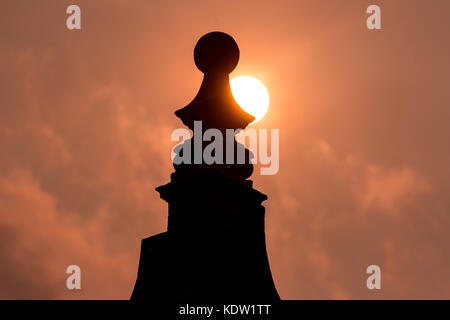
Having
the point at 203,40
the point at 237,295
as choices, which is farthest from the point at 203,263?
the point at 203,40

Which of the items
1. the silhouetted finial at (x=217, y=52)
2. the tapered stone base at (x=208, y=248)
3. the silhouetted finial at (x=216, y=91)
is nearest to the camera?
the tapered stone base at (x=208, y=248)

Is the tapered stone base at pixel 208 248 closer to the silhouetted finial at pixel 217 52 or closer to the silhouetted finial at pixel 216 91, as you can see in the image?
the silhouetted finial at pixel 216 91

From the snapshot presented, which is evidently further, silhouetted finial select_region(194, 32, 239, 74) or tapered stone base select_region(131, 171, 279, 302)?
silhouetted finial select_region(194, 32, 239, 74)

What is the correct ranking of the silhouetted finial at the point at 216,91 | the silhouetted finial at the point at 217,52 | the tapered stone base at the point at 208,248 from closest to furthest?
the tapered stone base at the point at 208,248 < the silhouetted finial at the point at 216,91 < the silhouetted finial at the point at 217,52

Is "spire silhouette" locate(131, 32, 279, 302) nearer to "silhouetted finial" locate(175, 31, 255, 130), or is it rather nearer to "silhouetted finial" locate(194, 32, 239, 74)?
"silhouetted finial" locate(175, 31, 255, 130)

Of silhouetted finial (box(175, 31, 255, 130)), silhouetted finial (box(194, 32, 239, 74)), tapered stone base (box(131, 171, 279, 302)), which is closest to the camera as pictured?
tapered stone base (box(131, 171, 279, 302))

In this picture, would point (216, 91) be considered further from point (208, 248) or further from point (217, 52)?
point (208, 248)

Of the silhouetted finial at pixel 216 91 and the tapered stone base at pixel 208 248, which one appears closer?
the tapered stone base at pixel 208 248

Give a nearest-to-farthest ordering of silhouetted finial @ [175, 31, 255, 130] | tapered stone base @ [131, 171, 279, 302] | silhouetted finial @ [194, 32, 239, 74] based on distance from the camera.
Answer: tapered stone base @ [131, 171, 279, 302]
silhouetted finial @ [175, 31, 255, 130]
silhouetted finial @ [194, 32, 239, 74]

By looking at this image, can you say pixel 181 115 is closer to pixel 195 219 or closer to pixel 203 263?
pixel 195 219

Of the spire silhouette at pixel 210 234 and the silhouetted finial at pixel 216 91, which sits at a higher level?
the silhouetted finial at pixel 216 91

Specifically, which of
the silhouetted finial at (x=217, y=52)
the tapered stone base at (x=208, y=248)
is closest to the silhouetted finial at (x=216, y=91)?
the silhouetted finial at (x=217, y=52)

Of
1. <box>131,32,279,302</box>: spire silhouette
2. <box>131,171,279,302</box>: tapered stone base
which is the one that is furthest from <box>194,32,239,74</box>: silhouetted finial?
<box>131,171,279,302</box>: tapered stone base
